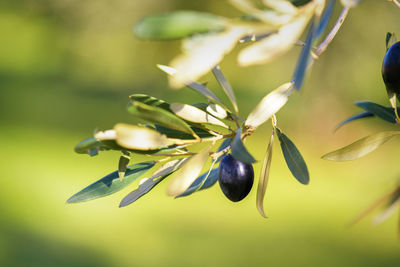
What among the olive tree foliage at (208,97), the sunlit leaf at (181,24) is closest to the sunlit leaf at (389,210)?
the olive tree foliage at (208,97)

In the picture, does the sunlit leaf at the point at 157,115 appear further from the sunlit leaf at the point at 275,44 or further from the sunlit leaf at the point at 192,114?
the sunlit leaf at the point at 275,44

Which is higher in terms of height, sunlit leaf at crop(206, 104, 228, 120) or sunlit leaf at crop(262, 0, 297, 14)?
sunlit leaf at crop(262, 0, 297, 14)

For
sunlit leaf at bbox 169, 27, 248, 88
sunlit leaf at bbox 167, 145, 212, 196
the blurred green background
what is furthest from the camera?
the blurred green background

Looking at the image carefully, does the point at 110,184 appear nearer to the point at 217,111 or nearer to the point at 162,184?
the point at 217,111

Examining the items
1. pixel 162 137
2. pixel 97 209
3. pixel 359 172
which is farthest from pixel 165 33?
pixel 359 172

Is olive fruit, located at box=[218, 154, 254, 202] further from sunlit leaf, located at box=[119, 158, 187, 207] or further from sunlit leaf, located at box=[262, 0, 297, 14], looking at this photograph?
sunlit leaf, located at box=[262, 0, 297, 14]

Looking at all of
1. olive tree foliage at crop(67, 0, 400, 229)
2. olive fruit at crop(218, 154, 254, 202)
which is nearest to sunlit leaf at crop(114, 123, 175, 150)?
olive tree foliage at crop(67, 0, 400, 229)

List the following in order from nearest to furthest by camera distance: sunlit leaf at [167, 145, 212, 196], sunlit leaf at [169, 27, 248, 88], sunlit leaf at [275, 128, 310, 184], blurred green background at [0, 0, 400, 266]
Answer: sunlit leaf at [169, 27, 248, 88]
sunlit leaf at [167, 145, 212, 196]
sunlit leaf at [275, 128, 310, 184]
blurred green background at [0, 0, 400, 266]

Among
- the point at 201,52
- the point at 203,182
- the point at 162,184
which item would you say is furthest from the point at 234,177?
the point at 162,184

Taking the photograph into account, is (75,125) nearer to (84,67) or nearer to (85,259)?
(85,259)
